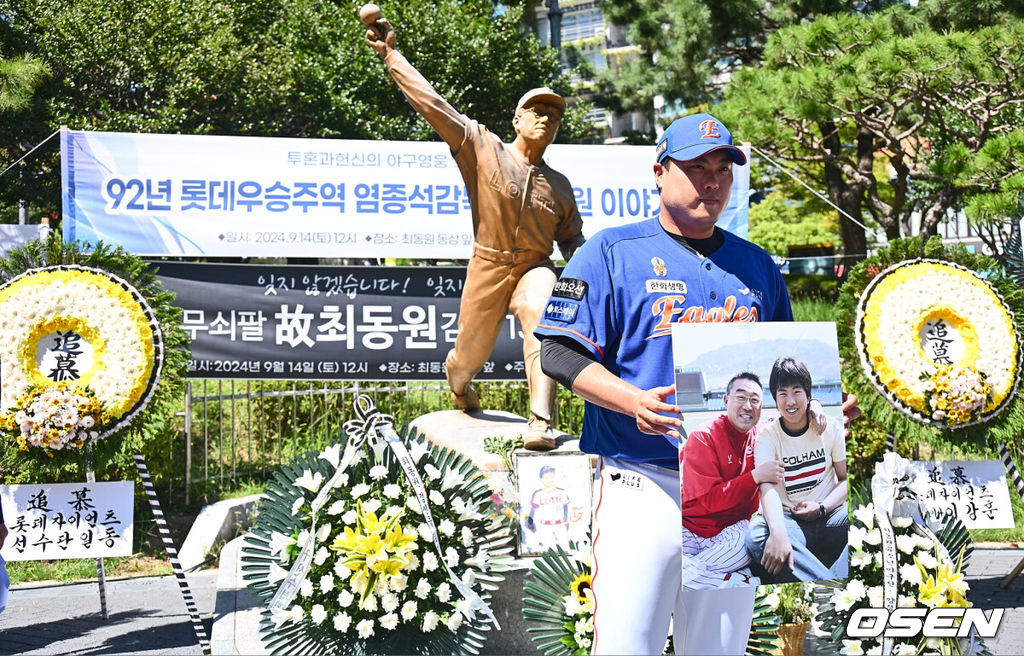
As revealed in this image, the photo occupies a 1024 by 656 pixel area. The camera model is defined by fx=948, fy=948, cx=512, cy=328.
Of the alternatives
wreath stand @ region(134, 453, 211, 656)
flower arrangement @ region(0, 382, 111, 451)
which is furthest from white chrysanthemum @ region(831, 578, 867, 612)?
flower arrangement @ region(0, 382, 111, 451)

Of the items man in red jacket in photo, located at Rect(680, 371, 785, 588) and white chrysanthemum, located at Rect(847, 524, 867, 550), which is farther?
white chrysanthemum, located at Rect(847, 524, 867, 550)

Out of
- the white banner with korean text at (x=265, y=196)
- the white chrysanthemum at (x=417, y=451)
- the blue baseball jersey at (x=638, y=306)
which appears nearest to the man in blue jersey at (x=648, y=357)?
the blue baseball jersey at (x=638, y=306)

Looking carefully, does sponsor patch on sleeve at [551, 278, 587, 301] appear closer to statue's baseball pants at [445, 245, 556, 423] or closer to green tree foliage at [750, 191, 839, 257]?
statue's baseball pants at [445, 245, 556, 423]

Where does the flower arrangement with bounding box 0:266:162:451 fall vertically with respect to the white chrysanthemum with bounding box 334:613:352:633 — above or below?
above

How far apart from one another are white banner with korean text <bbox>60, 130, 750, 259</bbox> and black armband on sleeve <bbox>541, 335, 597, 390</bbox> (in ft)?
18.2

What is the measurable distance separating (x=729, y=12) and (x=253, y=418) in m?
9.16

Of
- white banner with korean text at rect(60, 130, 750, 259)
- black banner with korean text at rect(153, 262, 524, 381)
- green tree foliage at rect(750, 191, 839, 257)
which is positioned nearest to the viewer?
white banner with korean text at rect(60, 130, 750, 259)

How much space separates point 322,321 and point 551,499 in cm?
373

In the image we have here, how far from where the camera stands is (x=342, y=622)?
376 cm

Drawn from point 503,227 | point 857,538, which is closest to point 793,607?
point 857,538

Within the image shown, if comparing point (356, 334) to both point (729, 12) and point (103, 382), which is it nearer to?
point (103, 382)

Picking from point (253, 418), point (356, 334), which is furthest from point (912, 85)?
point (253, 418)

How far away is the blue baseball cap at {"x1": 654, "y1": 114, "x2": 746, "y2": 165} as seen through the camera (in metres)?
2.30

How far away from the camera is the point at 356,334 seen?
25.8ft
